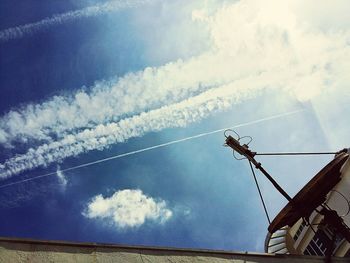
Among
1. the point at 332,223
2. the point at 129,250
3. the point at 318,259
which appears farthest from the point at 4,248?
the point at 332,223

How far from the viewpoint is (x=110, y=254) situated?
7.83 metres

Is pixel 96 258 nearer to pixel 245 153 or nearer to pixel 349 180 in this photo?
pixel 245 153

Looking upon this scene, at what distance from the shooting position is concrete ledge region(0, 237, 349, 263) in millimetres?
7398

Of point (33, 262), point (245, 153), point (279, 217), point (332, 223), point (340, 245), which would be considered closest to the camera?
point (33, 262)

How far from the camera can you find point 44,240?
7.67 meters

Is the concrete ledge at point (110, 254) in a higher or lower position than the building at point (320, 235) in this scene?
lower

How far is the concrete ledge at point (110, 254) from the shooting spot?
Answer: 291 inches

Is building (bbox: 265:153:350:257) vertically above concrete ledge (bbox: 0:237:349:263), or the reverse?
building (bbox: 265:153:350:257)

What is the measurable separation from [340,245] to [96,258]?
17818 mm

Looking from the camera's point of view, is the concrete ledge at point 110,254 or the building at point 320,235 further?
the building at point 320,235

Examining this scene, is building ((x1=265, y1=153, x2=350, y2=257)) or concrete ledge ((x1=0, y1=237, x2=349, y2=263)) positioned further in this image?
building ((x1=265, y1=153, x2=350, y2=257))

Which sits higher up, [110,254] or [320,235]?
[320,235]

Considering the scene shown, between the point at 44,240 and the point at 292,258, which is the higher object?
the point at 44,240

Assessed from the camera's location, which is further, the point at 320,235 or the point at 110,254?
the point at 320,235
